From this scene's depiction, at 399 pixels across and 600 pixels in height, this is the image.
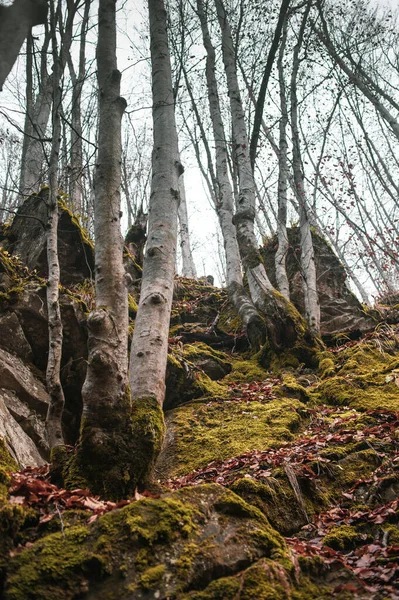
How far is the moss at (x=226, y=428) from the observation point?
4.25m

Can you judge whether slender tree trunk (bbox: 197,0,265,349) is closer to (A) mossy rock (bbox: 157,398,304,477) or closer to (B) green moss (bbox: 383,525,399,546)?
(A) mossy rock (bbox: 157,398,304,477)

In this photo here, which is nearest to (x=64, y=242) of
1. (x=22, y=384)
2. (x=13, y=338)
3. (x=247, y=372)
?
(x=13, y=338)

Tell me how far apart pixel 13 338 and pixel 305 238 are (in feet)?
20.8

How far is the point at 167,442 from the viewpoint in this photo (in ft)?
15.2

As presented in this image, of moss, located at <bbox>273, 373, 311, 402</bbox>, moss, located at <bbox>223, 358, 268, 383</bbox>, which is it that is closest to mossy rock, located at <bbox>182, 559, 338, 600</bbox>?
→ moss, located at <bbox>273, 373, 311, 402</bbox>

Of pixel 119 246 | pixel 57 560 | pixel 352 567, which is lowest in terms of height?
pixel 352 567

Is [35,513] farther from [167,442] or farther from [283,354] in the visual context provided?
[283,354]

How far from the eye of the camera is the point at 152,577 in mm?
1655

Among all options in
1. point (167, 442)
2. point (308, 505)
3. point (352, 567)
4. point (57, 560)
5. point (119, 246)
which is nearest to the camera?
point (57, 560)

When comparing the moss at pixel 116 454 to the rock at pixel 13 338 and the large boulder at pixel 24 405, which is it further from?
the rock at pixel 13 338

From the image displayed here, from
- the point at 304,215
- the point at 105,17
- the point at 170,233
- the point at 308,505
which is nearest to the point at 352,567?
the point at 308,505

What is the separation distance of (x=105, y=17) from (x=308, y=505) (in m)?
5.20

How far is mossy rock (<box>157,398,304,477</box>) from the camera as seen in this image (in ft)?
13.9

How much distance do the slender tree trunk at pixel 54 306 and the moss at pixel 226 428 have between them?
4.43ft
